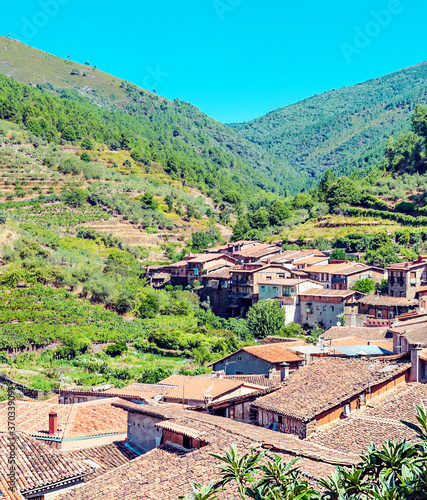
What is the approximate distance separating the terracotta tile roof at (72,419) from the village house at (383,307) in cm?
2603

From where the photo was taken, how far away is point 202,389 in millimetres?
20922

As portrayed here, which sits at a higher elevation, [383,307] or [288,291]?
[288,291]

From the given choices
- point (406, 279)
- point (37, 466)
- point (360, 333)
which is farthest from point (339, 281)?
point (37, 466)

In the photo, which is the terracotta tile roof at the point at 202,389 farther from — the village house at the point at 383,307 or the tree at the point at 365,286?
the tree at the point at 365,286

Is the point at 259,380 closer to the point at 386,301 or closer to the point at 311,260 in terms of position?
the point at 386,301

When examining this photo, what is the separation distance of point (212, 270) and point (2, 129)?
48697 millimetres

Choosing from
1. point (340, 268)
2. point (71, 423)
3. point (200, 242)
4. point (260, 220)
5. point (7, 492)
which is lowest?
point (71, 423)

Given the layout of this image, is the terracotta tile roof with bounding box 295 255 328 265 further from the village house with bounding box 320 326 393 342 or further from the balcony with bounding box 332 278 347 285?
the village house with bounding box 320 326 393 342

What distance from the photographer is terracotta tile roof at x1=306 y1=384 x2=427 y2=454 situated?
39.8ft

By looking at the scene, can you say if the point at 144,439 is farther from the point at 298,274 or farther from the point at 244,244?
the point at 244,244

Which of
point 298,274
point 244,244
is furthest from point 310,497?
point 244,244

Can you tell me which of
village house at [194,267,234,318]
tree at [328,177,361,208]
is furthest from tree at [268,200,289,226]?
village house at [194,267,234,318]

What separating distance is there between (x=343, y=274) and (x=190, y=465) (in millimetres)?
40467

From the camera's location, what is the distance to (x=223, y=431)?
40.9 feet
